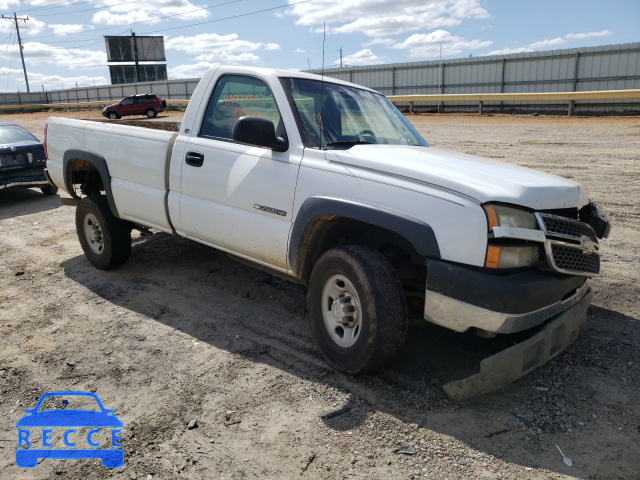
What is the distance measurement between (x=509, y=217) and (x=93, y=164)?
14.9 feet

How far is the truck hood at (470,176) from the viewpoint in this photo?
2.92 metres

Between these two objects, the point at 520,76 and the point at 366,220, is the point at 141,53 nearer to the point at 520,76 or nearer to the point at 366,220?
the point at 520,76

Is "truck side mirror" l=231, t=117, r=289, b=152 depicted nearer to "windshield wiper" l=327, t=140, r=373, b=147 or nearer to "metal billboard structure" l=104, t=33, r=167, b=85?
"windshield wiper" l=327, t=140, r=373, b=147

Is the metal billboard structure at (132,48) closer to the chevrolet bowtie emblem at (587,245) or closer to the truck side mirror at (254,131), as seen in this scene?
the truck side mirror at (254,131)

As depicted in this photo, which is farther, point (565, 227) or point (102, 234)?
point (102, 234)

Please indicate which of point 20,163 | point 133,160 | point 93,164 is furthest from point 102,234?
point 20,163

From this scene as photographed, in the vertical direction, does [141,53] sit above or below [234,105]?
above

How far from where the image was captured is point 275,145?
3.73 meters

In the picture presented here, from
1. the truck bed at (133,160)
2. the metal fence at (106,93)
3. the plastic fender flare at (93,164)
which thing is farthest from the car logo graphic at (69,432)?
the metal fence at (106,93)

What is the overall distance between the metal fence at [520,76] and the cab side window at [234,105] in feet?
66.5

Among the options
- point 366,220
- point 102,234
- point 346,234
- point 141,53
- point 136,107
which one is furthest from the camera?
point 141,53

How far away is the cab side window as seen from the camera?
410 centimetres

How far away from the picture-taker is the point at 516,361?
309 centimetres

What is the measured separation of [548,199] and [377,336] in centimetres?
133
